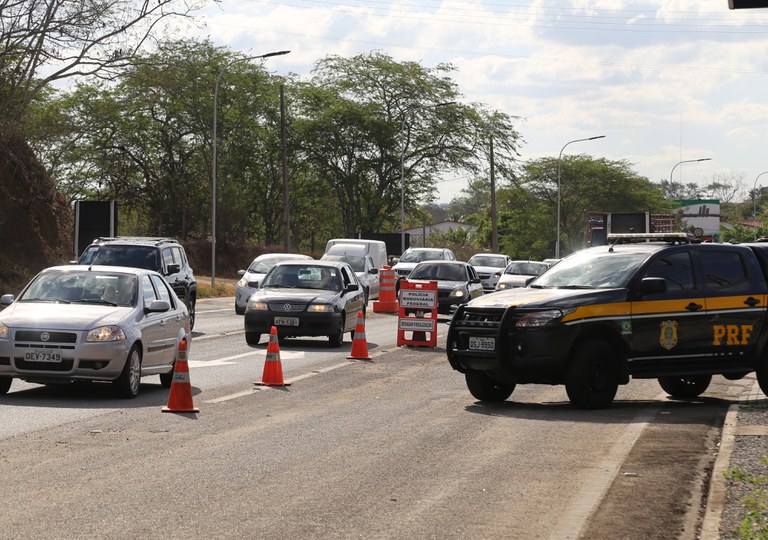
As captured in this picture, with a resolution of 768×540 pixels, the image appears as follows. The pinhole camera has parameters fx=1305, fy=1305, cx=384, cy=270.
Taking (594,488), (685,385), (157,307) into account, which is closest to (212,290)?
(157,307)

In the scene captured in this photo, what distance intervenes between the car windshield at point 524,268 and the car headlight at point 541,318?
2810cm

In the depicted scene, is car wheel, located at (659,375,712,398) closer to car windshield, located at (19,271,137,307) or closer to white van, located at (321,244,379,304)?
car windshield, located at (19,271,137,307)

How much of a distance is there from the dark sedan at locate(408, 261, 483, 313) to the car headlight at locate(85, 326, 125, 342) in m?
18.7

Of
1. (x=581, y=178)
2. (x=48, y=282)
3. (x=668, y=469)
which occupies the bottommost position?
(x=668, y=469)

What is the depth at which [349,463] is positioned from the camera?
1016 cm

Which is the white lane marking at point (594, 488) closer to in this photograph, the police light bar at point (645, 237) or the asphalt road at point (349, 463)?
the asphalt road at point (349, 463)

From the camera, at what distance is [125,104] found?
55.6 metres

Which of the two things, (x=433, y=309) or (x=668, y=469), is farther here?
(x=433, y=309)

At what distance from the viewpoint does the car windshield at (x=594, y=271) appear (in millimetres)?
14867

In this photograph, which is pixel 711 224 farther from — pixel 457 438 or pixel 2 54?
pixel 457 438

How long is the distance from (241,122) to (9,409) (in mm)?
53811

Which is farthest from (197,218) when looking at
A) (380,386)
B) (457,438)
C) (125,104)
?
(457,438)

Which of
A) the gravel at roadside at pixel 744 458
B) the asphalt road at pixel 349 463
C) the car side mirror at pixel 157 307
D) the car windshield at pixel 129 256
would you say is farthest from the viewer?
the car windshield at pixel 129 256

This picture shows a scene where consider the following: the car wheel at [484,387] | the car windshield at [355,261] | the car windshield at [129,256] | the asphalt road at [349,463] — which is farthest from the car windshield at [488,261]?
the car wheel at [484,387]
